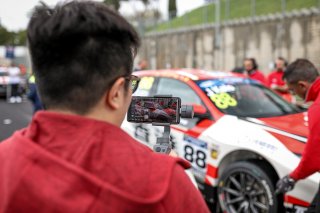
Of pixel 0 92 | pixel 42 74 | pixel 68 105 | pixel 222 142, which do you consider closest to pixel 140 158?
pixel 68 105

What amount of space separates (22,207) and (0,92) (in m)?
17.2

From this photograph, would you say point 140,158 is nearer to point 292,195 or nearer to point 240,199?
point 292,195

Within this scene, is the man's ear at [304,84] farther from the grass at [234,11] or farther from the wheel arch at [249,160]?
the grass at [234,11]

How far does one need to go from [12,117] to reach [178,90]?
757 centimetres

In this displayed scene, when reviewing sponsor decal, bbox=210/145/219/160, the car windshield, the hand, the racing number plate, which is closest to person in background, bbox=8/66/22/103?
the car windshield

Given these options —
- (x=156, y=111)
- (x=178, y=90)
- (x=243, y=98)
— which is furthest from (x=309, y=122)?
(x=178, y=90)

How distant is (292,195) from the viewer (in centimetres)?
345

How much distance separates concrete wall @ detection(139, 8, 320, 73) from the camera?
14.2 m

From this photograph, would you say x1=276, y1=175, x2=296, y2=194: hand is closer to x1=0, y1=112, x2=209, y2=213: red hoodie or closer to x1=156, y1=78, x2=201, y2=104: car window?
x1=156, y1=78, x2=201, y2=104: car window

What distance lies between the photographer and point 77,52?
1.00 meters

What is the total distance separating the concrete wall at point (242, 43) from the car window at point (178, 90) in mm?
10017

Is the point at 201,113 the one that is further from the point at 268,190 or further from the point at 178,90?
the point at 268,190

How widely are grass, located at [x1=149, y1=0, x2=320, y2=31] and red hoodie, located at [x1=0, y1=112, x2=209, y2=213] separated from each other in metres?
14.7

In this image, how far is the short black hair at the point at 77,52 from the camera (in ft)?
3.29
